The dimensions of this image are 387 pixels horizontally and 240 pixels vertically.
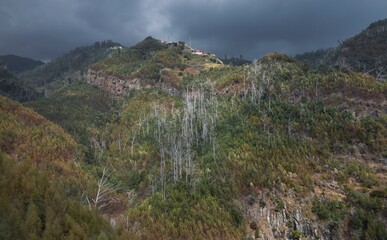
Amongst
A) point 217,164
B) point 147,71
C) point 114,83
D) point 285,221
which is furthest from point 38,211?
point 114,83

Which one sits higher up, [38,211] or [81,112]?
[81,112]

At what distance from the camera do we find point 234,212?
216 ft

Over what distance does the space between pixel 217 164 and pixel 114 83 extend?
362 feet

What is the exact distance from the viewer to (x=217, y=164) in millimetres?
77000

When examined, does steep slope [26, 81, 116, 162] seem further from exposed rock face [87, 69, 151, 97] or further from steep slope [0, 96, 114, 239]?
steep slope [0, 96, 114, 239]

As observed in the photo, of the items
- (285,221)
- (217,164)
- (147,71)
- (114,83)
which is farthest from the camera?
(114,83)

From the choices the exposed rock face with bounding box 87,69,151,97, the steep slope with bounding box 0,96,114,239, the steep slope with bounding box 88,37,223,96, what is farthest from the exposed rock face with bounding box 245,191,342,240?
the exposed rock face with bounding box 87,69,151,97

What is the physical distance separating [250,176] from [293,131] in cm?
2154

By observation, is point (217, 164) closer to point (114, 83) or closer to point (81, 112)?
point (81, 112)

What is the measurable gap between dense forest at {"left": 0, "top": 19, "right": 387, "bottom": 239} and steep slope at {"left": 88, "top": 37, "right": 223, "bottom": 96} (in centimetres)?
2388

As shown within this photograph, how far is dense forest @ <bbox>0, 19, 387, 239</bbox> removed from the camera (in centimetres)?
4347

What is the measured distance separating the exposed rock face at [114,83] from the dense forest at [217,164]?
28.9 m

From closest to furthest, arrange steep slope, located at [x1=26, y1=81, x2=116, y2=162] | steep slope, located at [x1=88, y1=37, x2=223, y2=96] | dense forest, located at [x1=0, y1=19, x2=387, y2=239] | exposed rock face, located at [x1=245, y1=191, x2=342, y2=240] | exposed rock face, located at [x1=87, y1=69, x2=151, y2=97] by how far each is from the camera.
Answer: dense forest, located at [x1=0, y1=19, x2=387, y2=239] < exposed rock face, located at [x1=245, y1=191, x2=342, y2=240] < steep slope, located at [x1=26, y1=81, x2=116, y2=162] < steep slope, located at [x1=88, y1=37, x2=223, y2=96] < exposed rock face, located at [x1=87, y1=69, x2=151, y2=97]

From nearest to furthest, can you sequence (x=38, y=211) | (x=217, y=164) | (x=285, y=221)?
1. (x=38, y=211)
2. (x=285, y=221)
3. (x=217, y=164)
